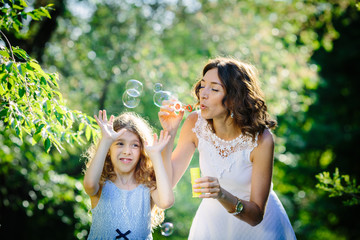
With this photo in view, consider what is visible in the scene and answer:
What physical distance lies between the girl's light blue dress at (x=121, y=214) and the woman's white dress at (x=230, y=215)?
437 millimetres

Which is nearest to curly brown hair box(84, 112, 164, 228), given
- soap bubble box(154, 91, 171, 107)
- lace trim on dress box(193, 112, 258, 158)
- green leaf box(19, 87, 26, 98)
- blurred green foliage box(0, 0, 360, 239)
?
soap bubble box(154, 91, 171, 107)

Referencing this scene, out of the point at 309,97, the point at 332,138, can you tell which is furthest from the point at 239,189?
the point at 332,138

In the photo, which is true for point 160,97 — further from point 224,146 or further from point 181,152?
point 224,146

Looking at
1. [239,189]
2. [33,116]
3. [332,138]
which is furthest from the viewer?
[332,138]

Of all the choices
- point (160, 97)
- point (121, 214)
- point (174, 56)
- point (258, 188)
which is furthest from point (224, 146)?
point (174, 56)

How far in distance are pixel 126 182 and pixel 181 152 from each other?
49 cm

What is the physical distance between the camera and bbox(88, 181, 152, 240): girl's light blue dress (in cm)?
234

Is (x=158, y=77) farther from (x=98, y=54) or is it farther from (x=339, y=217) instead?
(x=339, y=217)

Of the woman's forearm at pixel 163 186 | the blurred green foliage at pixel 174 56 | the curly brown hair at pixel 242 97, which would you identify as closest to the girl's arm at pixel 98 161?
the woman's forearm at pixel 163 186

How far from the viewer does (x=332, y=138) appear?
9.93 m

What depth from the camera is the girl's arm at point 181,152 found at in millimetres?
2553

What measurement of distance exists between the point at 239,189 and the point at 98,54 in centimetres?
499

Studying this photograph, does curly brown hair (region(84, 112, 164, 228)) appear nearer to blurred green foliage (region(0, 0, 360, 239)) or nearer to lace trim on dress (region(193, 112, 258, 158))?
lace trim on dress (region(193, 112, 258, 158))

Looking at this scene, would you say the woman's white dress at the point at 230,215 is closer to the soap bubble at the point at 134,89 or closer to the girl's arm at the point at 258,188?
the girl's arm at the point at 258,188
